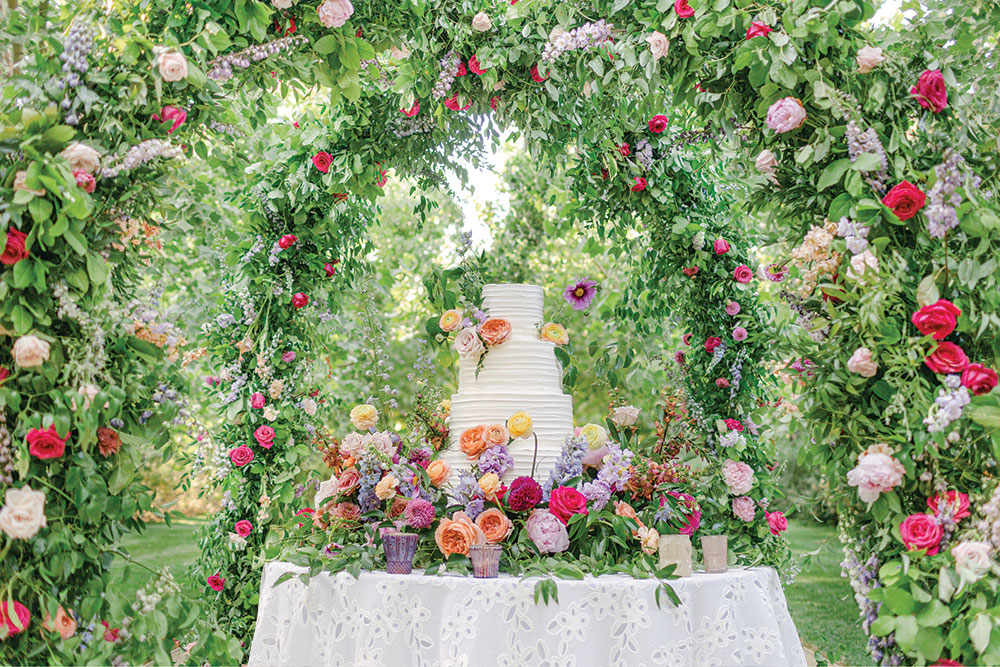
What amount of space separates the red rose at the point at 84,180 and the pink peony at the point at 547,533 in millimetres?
1776

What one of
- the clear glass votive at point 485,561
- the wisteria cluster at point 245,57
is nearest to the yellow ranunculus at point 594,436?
the clear glass votive at point 485,561

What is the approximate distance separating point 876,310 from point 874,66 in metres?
0.71

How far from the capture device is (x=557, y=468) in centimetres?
290

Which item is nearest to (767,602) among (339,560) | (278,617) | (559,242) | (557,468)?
(557,468)

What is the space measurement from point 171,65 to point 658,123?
7.63ft

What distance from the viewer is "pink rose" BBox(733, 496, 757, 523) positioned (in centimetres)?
370

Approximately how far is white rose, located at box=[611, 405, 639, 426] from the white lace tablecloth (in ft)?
2.59

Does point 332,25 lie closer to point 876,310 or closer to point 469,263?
point 469,263

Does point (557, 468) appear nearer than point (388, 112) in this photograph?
Yes

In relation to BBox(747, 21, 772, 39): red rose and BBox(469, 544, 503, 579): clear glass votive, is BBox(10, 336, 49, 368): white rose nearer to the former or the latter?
BBox(469, 544, 503, 579): clear glass votive

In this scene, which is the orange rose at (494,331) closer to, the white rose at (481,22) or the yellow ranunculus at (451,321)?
the yellow ranunculus at (451,321)

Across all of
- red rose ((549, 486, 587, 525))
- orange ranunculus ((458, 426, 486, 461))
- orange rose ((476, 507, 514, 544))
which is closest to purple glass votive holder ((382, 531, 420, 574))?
orange rose ((476, 507, 514, 544))

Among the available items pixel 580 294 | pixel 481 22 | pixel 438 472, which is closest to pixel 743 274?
pixel 580 294

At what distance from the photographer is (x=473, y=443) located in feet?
9.51
